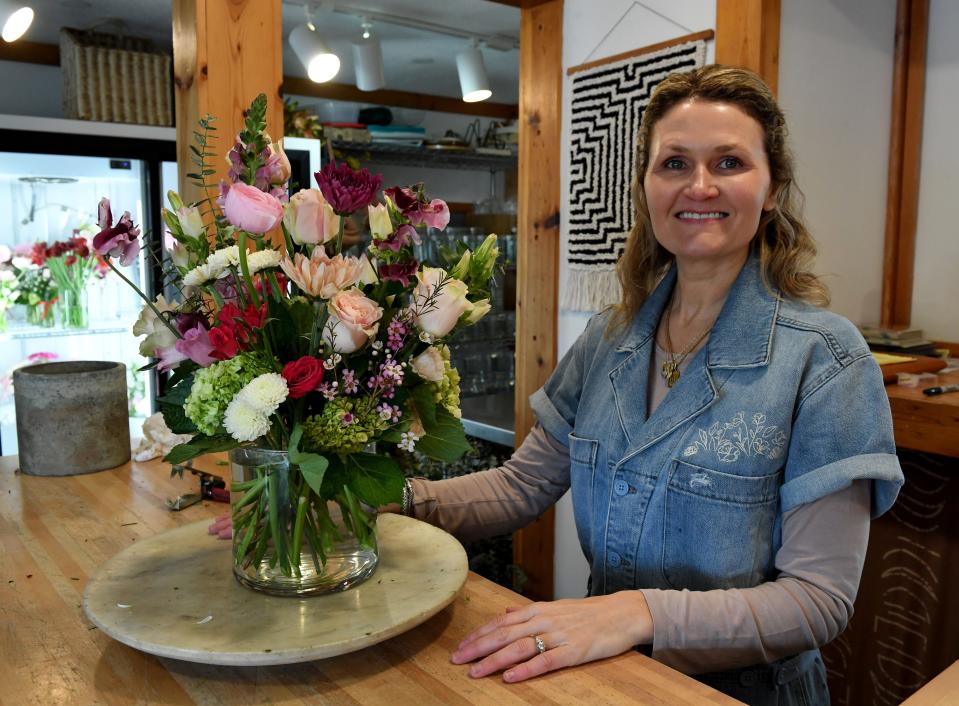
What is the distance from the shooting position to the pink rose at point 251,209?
36.0 inches

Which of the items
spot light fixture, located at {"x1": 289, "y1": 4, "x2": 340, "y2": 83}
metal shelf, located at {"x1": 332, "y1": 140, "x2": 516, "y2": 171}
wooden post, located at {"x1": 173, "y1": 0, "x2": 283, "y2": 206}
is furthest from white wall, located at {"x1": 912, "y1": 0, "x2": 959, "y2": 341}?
metal shelf, located at {"x1": 332, "y1": 140, "x2": 516, "y2": 171}

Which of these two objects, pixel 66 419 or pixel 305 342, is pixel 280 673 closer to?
pixel 305 342

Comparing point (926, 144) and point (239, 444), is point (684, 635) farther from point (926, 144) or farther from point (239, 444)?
point (926, 144)

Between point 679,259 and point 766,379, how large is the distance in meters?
0.29

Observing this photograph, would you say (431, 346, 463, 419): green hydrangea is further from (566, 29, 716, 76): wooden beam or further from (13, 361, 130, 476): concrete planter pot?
(566, 29, 716, 76): wooden beam

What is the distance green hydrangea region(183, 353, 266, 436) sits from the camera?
3.11 ft

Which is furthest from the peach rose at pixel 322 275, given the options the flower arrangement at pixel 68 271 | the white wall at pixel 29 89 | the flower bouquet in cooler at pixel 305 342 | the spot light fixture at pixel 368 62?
the white wall at pixel 29 89

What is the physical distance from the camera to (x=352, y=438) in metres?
0.97

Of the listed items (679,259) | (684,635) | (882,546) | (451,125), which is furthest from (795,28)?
(451,125)

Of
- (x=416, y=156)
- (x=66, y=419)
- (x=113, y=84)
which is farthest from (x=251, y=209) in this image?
(x=416, y=156)

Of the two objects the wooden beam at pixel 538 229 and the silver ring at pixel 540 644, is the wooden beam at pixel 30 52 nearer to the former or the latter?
the wooden beam at pixel 538 229

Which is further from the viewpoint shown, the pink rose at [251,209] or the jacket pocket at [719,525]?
the jacket pocket at [719,525]

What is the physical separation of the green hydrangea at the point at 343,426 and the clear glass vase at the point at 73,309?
2963mm

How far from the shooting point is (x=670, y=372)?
1432 millimetres
